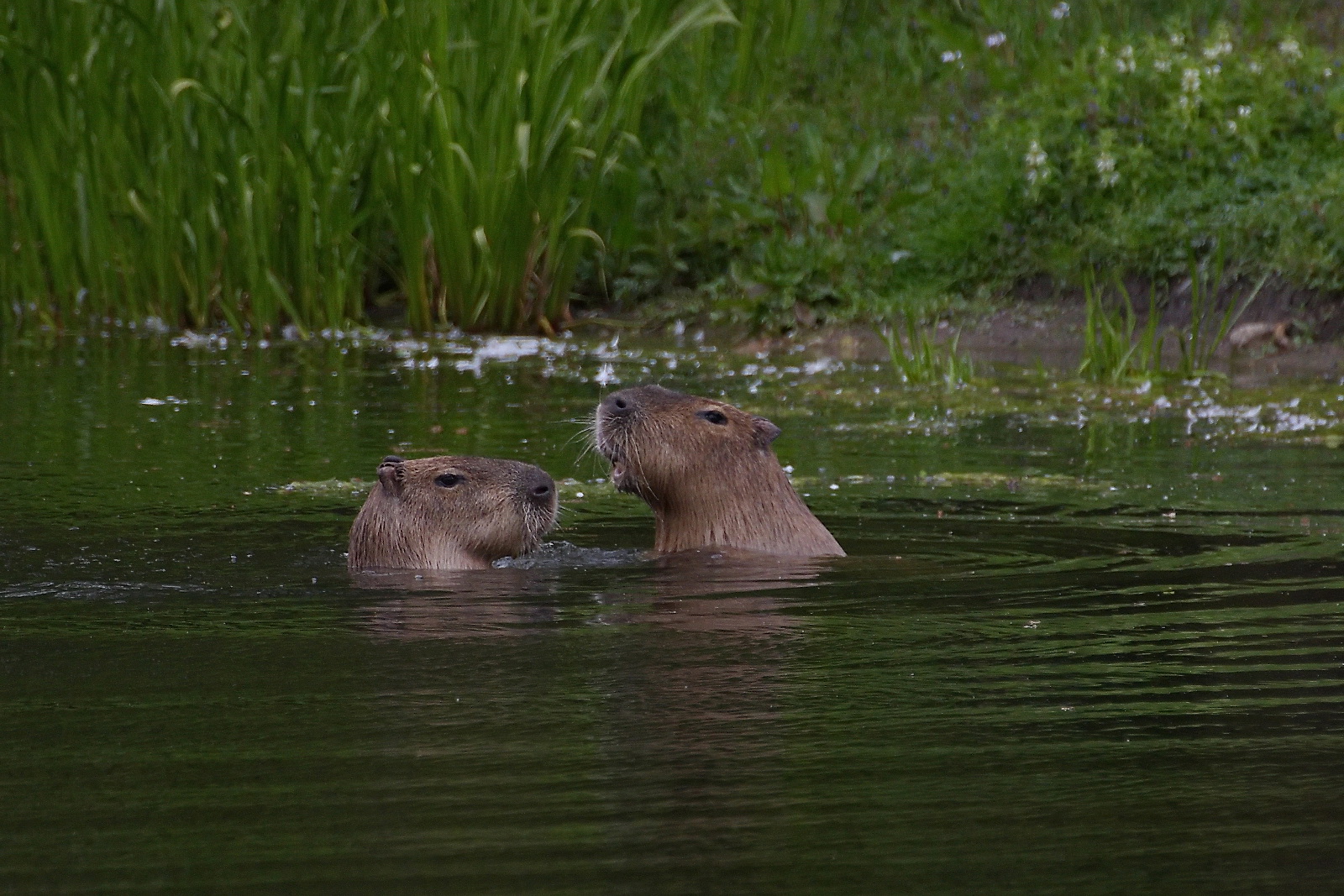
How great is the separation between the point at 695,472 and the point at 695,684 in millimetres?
2033

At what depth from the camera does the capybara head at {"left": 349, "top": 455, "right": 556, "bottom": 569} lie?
502 cm

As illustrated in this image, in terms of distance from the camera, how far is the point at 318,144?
10.2 metres

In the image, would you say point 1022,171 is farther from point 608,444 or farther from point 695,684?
point 695,684

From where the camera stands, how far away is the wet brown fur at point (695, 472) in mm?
5188

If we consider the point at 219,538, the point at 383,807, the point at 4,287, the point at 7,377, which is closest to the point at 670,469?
the point at 219,538

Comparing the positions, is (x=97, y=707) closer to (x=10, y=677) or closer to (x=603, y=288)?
(x=10, y=677)

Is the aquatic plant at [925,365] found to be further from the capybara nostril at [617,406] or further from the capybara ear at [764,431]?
the capybara nostril at [617,406]

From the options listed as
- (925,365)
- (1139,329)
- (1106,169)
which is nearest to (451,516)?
(925,365)

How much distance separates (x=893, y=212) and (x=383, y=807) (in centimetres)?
867

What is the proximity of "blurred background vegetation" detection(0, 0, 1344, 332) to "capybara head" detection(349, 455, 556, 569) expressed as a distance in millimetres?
4841

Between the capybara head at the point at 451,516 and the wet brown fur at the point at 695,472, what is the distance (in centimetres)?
24

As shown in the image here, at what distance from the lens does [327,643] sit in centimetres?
370

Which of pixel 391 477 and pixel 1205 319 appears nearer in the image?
pixel 391 477

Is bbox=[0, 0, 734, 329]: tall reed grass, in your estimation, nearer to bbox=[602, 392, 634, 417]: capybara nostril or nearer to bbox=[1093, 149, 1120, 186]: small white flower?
bbox=[1093, 149, 1120, 186]: small white flower
